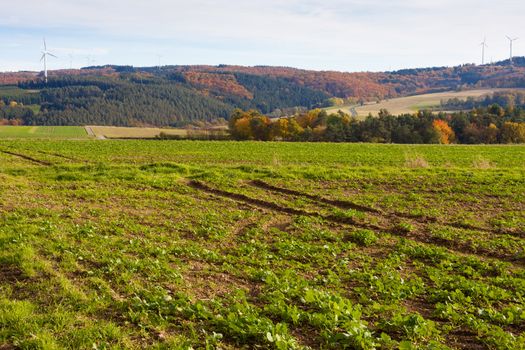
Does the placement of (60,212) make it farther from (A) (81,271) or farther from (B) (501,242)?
(B) (501,242)

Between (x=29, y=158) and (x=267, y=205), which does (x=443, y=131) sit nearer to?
(x=29, y=158)

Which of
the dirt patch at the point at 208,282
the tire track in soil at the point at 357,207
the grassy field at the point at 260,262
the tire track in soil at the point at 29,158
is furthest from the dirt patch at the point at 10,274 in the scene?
the tire track in soil at the point at 29,158

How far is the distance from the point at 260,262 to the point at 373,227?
19.5ft

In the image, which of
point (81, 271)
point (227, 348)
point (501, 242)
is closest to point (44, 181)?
point (81, 271)

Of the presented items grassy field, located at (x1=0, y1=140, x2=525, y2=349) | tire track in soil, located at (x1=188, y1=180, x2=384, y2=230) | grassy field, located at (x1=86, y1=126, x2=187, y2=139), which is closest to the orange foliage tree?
grassy field, located at (x1=86, y1=126, x2=187, y2=139)

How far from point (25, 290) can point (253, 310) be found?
4.58 metres

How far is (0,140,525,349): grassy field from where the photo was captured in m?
7.73

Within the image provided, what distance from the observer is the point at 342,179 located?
83.4 ft

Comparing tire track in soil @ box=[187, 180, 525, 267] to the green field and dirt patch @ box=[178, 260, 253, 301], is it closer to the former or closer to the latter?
dirt patch @ box=[178, 260, 253, 301]

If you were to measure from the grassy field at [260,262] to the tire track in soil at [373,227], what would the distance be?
0.25 ft

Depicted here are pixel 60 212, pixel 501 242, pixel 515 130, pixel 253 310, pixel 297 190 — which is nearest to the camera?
pixel 253 310

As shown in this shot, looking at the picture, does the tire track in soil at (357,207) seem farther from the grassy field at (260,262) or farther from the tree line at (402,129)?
the tree line at (402,129)

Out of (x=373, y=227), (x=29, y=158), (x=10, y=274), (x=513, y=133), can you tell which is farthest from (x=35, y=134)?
(x=10, y=274)

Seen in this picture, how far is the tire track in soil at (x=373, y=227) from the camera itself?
13355 mm
